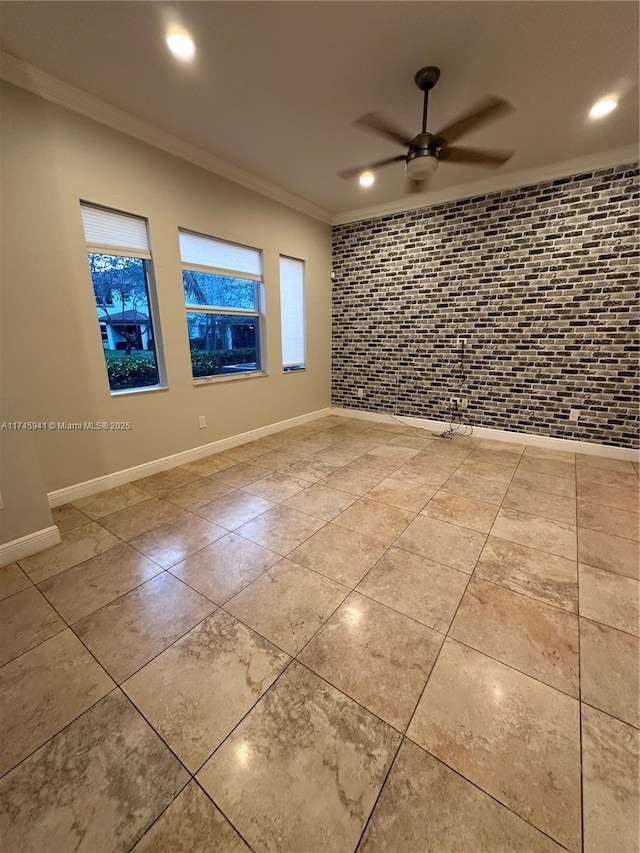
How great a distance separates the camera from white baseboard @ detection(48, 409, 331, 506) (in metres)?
2.71

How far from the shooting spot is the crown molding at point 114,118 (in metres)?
2.13

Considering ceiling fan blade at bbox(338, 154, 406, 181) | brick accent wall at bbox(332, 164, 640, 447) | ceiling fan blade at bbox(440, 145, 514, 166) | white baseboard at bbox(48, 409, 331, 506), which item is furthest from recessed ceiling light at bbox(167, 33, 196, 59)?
brick accent wall at bbox(332, 164, 640, 447)

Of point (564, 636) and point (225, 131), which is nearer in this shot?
point (564, 636)

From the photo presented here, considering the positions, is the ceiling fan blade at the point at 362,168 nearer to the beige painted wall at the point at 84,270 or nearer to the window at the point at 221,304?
the beige painted wall at the point at 84,270

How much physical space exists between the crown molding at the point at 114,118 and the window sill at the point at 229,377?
199 centimetres

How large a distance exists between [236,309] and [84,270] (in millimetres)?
1548

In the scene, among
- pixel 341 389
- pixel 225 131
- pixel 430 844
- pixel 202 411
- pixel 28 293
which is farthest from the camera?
pixel 341 389

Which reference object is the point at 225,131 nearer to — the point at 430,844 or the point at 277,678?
the point at 277,678

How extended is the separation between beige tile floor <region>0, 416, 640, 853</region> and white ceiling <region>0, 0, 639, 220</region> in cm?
290

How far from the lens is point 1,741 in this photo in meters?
1.12

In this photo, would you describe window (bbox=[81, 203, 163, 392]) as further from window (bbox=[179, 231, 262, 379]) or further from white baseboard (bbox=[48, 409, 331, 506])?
white baseboard (bbox=[48, 409, 331, 506])

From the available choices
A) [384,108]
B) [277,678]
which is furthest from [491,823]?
[384,108]

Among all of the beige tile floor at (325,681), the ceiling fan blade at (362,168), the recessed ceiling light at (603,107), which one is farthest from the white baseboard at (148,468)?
the recessed ceiling light at (603,107)

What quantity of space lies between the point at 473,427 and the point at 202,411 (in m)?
3.34
